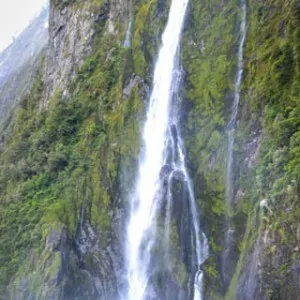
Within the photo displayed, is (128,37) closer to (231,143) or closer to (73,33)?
(73,33)

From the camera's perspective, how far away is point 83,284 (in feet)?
75.2

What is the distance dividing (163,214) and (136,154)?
3.90 meters

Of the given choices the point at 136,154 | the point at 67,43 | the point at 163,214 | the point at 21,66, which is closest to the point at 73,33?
the point at 67,43

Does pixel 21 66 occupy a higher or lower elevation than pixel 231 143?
higher

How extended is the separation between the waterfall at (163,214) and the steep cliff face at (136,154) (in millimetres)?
380

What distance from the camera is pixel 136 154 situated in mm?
24828

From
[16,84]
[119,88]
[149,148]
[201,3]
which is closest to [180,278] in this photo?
[149,148]

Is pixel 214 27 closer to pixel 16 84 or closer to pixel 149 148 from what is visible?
pixel 149 148

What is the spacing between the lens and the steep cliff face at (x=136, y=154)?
18.4 meters

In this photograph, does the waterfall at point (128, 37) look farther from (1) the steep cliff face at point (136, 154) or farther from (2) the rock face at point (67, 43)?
(2) the rock face at point (67, 43)

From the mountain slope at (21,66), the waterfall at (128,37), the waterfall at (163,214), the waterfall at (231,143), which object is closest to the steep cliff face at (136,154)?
the waterfall at (128,37)

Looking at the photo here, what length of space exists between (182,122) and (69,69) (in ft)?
36.7

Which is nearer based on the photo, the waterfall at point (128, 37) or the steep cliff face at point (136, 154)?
the steep cliff face at point (136, 154)

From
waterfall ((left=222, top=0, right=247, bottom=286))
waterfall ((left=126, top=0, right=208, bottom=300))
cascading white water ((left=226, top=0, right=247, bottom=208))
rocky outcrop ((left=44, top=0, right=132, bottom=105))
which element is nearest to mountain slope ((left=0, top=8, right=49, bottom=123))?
rocky outcrop ((left=44, top=0, right=132, bottom=105))
